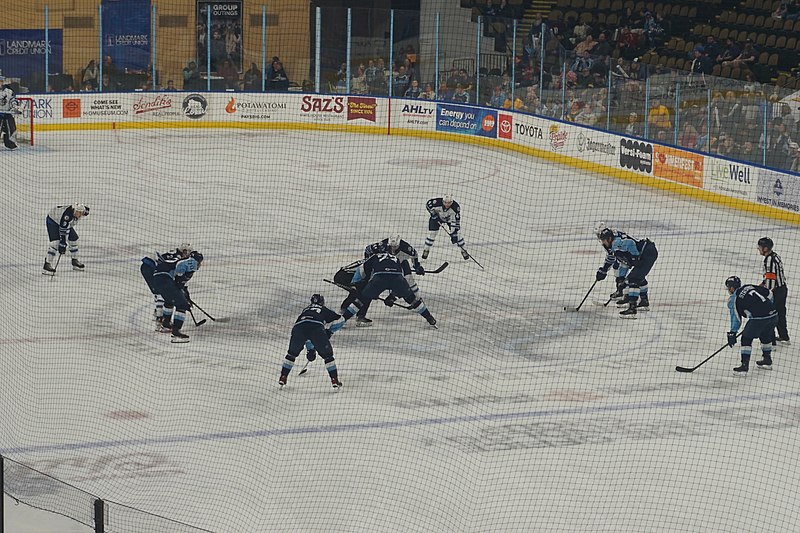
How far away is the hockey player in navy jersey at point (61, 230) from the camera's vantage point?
1678 cm

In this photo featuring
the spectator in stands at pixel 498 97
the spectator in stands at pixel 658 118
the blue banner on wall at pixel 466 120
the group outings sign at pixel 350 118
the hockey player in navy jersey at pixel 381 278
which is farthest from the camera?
the blue banner on wall at pixel 466 120

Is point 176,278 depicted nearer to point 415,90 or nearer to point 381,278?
point 381,278

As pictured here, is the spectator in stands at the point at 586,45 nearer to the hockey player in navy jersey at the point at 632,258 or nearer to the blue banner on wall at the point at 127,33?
the blue banner on wall at the point at 127,33

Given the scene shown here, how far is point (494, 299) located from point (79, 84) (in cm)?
1419

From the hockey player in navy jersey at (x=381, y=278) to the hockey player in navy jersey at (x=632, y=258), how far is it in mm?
2319

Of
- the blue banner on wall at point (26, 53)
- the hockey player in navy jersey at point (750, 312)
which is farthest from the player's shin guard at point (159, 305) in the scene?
the blue banner on wall at point (26, 53)

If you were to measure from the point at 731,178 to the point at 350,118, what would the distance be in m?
9.46

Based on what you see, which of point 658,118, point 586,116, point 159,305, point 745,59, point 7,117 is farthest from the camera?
point 7,117

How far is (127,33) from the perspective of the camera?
94.8 ft

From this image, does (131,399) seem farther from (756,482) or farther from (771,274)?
(771,274)

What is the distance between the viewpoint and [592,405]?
1258 centimetres

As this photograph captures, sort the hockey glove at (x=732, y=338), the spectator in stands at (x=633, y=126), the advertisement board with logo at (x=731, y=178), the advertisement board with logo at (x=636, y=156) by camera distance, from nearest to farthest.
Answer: the hockey glove at (x=732, y=338), the advertisement board with logo at (x=731, y=178), the advertisement board with logo at (x=636, y=156), the spectator in stands at (x=633, y=126)

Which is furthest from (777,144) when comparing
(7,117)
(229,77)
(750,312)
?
(7,117)

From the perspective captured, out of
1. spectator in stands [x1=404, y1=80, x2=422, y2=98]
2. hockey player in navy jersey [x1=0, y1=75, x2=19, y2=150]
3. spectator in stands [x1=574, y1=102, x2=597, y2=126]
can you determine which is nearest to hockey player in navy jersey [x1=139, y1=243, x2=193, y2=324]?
spectator in stands [x1=574, y1=102, x2=597, y2=126]
